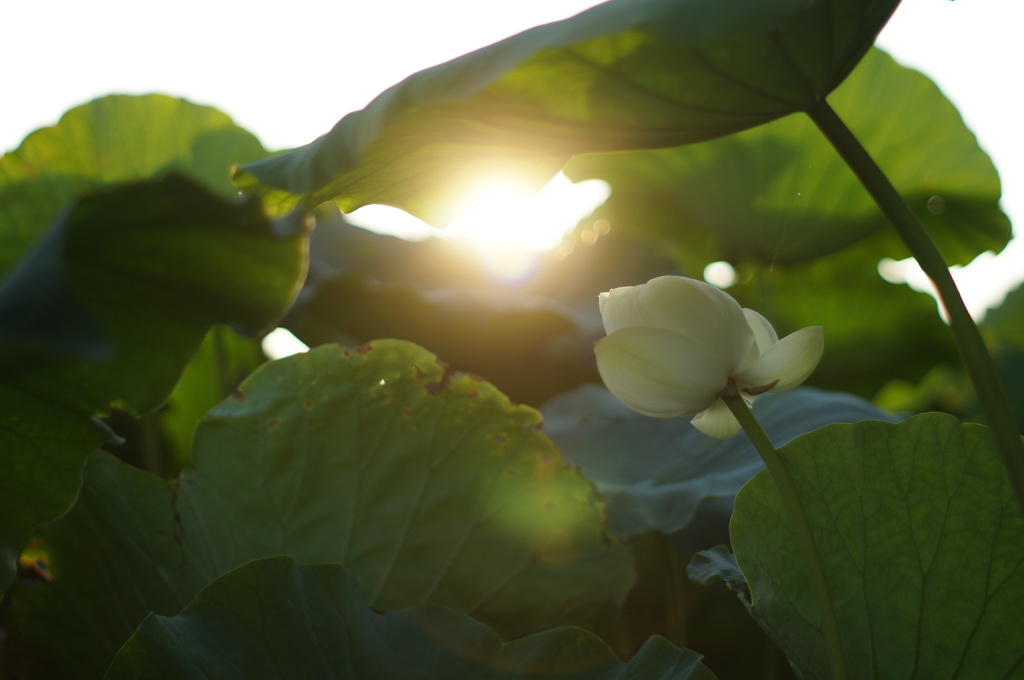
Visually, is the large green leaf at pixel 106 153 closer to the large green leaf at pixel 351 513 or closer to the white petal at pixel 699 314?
the large green leaf at pixel 351 513

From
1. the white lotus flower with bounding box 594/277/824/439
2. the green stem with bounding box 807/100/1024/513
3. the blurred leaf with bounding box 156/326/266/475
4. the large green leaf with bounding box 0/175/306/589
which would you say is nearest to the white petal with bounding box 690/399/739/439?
the white lotus flower with bounding box 594/277/824/439

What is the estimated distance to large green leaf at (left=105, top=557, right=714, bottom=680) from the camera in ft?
1.53

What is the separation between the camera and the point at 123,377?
436 mm

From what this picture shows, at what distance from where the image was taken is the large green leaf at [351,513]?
1.98ft

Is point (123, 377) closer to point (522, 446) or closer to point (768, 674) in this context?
point (522, 446)

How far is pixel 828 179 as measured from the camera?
3.56 feet

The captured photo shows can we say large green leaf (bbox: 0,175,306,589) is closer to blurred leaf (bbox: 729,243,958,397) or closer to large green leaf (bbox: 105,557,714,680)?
large green leaf (bbox: 105,557,714,680)

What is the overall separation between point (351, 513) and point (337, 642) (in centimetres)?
15

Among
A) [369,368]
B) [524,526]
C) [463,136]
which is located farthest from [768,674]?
[463,136]

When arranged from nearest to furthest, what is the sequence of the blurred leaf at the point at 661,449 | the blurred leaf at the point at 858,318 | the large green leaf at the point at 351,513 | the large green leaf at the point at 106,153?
1. the large green leaf at the point at 351,513
2. the blurred leaf at the point at 661,449
3. the large green leaf at the point at 106,153
4. the blurred leaf at the point at 858,318

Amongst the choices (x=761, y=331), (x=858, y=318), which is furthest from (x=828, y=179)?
(x=761, y=331)

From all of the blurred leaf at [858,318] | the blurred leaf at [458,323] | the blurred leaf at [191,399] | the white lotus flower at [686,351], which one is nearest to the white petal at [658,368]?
the white lotus flower at [686,351]

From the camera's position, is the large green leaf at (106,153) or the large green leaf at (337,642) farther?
the large green leaf at (106,153)

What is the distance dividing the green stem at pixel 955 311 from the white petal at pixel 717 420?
0.12 m
